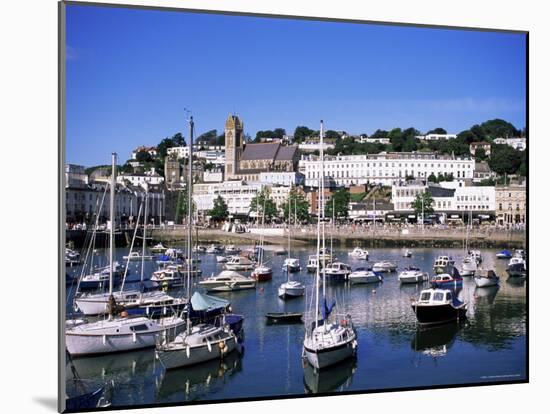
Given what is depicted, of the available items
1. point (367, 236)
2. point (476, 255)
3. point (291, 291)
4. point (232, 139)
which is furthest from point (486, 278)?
point (367, 236)

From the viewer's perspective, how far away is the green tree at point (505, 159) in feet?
27.1

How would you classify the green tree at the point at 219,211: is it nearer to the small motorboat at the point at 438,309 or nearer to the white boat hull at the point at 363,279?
the white boat hull at the point at 363,279

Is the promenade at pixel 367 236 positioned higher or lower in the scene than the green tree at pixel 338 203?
lower

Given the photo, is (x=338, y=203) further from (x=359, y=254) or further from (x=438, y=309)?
(x=438, y=309)

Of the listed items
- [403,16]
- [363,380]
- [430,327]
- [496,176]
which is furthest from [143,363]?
[496,176]

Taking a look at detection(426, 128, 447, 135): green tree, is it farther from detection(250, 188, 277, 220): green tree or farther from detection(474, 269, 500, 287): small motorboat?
detection(250, 188, 277, 220): green tree

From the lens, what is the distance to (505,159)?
8703 mm

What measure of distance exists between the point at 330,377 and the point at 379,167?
24.7 feet

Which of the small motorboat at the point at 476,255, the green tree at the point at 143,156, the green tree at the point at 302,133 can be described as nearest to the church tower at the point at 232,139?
the green tree at the point at 302,133

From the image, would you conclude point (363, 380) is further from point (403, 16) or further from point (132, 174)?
point (132, 174)

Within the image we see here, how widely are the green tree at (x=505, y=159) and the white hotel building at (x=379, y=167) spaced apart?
3.50 m

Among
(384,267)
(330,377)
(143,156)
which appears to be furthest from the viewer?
(384,267)

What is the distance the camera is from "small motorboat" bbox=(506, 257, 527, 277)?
9.95 metres

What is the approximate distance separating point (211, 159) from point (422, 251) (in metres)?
10.4
